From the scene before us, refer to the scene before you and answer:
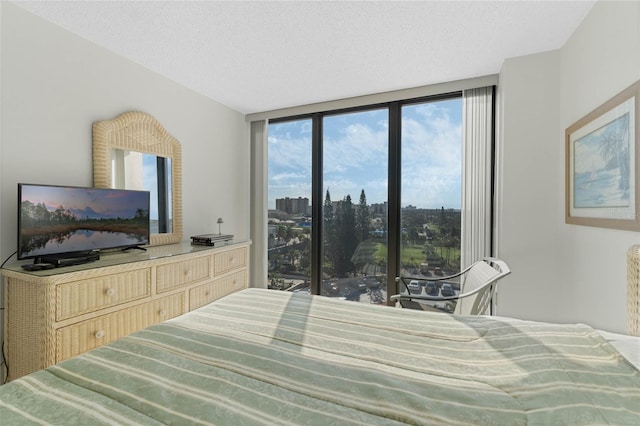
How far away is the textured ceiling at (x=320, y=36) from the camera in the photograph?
6.07 feet

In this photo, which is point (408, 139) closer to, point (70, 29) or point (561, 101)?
point (561, 101)

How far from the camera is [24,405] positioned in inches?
30.1

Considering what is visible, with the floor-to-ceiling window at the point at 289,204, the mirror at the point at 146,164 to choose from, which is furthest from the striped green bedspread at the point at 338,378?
the floor-to-ceiling window at the point at 289,204

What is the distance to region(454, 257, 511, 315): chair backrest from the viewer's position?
1.92 m

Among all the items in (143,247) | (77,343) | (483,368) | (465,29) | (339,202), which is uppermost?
(465,29)

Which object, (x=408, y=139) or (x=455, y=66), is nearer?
(x=455, y=66)

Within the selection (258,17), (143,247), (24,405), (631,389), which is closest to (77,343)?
(143,247)

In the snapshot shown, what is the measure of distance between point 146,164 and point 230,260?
1.21 meters

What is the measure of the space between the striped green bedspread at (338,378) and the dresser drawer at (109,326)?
2.97ft

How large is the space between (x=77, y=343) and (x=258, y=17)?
7.65ft

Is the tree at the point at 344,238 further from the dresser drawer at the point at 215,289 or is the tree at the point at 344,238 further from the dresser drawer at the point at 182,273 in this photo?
the dresser drawer at the point at 182,273

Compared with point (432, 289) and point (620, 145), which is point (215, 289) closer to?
point (432, 289)

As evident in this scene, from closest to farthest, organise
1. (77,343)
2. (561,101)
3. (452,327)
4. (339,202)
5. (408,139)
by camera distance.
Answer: (452,327), (77,343), (561,101), (408,139), (339,202)

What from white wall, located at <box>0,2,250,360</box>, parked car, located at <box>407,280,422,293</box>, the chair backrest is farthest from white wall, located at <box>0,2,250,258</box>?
the chair backrest
